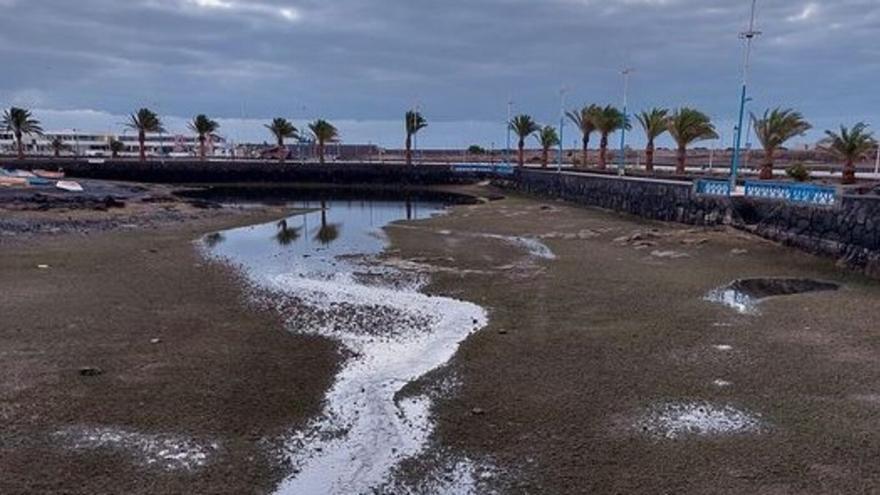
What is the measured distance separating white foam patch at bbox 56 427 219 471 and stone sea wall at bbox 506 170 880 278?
1932cm

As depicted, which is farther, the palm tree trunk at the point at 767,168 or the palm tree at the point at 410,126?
the palm tree at the point at 410,126

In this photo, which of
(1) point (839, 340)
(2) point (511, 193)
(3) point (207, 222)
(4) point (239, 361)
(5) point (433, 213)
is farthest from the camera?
(2) point (511, 193)

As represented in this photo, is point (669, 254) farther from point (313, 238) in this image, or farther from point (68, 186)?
point (68, 186)

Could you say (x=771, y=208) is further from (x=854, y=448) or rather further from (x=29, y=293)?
(x=29, y=293)

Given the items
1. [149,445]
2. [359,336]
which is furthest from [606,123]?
[149,445]

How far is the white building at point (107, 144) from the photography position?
399 ft

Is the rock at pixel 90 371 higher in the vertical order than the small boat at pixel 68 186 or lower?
lower

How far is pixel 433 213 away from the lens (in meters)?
45.3

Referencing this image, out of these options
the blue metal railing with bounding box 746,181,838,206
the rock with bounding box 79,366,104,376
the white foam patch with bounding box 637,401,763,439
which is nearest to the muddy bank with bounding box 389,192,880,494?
the white foam patch with bounding box 637,401,763,439

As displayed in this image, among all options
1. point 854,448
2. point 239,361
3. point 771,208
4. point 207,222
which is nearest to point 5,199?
point 207,222

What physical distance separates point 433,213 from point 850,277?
92.3 feet

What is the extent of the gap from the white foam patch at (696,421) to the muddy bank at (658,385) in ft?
0.10

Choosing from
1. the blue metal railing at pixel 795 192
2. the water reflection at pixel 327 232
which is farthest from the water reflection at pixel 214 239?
the blue metal railing at pixel 795 192

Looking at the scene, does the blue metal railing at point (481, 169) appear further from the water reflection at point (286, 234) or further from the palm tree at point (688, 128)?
the water reflection at point (286, 234)
